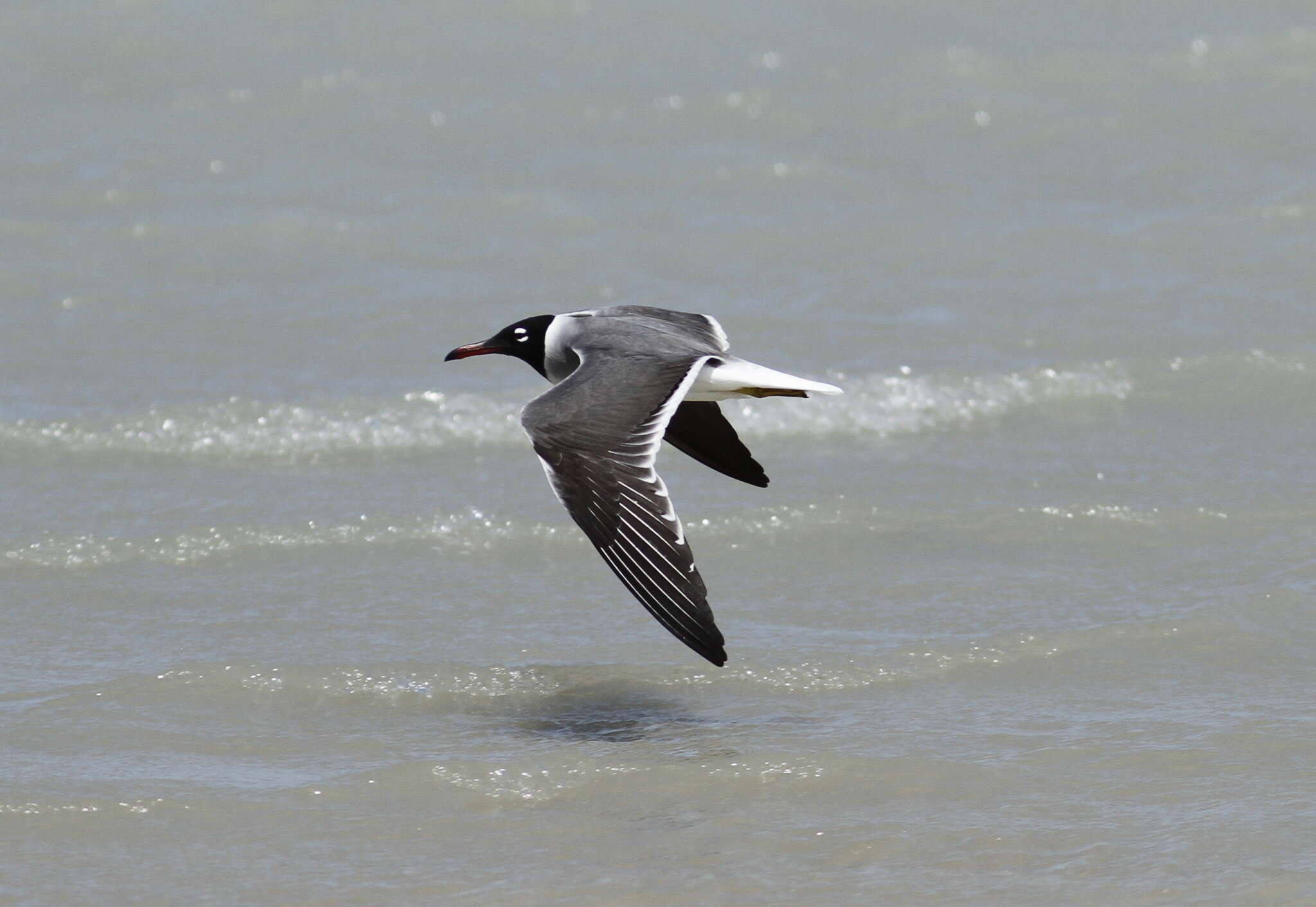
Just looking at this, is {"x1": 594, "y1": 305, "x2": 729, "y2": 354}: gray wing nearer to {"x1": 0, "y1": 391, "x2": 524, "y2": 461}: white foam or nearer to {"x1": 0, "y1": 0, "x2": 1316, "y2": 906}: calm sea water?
{"x1": 0, "y1": 0, "x2": 1316, "y2": 906}: calm sea water

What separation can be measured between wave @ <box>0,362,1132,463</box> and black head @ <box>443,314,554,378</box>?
60.6 inches

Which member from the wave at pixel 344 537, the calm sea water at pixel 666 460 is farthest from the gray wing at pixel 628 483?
the wave at pixel 344 537

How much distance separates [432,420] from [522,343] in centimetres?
194

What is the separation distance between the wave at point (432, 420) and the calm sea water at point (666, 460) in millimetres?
33

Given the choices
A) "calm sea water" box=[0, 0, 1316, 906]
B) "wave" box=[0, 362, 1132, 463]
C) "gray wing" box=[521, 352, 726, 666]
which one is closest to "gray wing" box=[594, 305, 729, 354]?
"gray wing" box=[521, 352, 726, 666]

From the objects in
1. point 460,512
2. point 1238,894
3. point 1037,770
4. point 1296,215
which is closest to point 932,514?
point 460,512

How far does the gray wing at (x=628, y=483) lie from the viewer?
13.4ft

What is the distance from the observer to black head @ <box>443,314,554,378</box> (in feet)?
18.5

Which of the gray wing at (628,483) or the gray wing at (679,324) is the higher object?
the gray wing at (679,324)

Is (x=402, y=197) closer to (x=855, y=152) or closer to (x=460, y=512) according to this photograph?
(x=855, y=152)

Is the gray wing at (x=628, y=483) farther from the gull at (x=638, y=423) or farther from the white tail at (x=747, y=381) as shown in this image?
the white tail at (x=747, y=381)

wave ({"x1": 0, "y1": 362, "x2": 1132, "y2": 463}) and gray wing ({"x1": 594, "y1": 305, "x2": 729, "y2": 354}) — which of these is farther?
wave ({"x1": 0, "y1": 362, "x2": 1132, "y2": 463})

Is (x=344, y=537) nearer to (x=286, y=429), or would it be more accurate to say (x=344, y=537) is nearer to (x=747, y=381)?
(x=286, y=429)

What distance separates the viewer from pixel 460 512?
6.34 m
